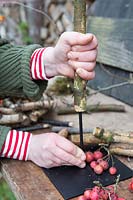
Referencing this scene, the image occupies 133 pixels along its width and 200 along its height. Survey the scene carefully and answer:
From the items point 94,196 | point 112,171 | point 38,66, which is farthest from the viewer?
point 38,66

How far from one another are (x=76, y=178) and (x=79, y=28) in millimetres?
313

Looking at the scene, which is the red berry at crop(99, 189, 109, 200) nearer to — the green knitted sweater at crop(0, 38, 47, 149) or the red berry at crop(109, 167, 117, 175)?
the red berry at crop(109, 167, 117, 175)

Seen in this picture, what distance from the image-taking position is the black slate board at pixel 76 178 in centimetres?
63

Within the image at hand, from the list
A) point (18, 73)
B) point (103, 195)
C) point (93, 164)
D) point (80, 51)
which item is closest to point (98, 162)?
point (93, 164)

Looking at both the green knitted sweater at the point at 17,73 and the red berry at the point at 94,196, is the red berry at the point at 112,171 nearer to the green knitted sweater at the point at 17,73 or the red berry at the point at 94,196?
the red berry at the point at 94,196

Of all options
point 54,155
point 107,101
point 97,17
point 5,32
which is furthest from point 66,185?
point 5,32

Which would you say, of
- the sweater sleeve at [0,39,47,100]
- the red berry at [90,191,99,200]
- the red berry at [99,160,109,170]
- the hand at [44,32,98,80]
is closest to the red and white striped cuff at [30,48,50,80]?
the sweater sleeve at [0,39,47,100]

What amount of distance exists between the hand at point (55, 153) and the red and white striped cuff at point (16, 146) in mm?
25

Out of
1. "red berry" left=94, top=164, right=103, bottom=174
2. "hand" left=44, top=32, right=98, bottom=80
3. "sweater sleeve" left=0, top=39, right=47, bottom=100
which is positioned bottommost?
"red berry" left=94, top=164, right=103, bottom=174

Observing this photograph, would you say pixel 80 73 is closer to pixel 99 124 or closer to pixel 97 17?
pixel 99 124

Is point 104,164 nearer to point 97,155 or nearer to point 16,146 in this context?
point 97,155

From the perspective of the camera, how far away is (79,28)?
2.17 ft

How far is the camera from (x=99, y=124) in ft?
3.19

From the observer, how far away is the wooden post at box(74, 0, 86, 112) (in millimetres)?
647
